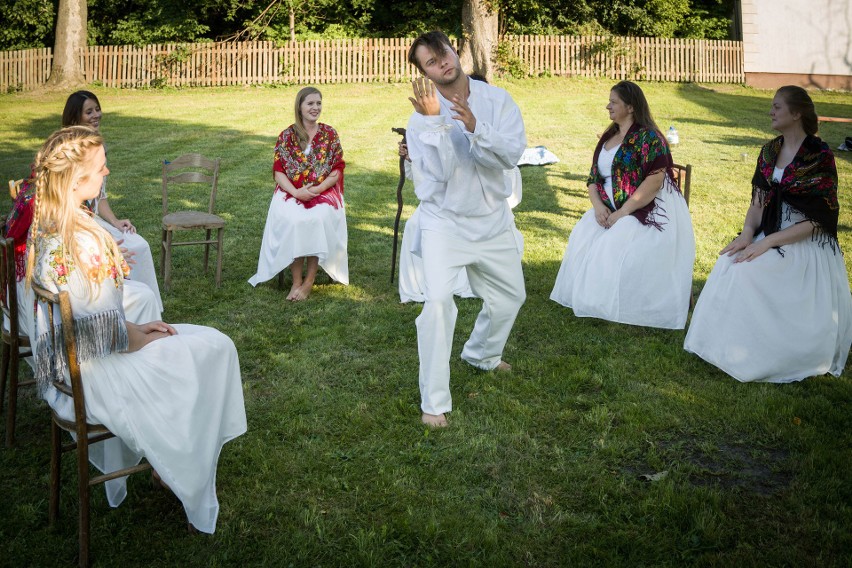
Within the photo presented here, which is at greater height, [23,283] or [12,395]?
[23,283]

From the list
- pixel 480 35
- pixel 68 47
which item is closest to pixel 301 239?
pixel 480 35

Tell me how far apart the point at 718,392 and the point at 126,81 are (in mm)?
22210

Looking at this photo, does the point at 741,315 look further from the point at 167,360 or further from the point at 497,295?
the point at 167,360

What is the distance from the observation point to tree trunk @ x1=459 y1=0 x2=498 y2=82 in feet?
74.8

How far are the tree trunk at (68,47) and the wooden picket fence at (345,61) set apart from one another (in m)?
0.38

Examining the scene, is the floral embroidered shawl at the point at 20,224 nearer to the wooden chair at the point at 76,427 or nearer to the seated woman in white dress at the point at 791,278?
the wooden chair at the point at 76,427

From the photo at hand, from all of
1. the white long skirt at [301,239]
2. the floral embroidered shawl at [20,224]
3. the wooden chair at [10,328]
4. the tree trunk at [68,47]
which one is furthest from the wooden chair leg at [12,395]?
the tree trunk at [68,47]

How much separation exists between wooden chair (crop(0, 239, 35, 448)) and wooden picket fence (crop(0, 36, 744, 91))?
20250 mm

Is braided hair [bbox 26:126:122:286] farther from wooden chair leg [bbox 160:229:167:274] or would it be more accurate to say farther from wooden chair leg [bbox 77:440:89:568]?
wooden chair leg [bbox 160:229:167:274]

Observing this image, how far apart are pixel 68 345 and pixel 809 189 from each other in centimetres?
458

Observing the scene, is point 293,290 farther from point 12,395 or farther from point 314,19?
point 314,19

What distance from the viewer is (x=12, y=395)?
427 centimetres

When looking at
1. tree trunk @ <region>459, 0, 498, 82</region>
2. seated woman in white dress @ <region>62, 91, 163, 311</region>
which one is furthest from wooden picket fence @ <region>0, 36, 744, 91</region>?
seated woman in white dress @ <region>62, 91, 163, 311</region>

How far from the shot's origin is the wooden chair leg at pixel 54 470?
11.6 ft
